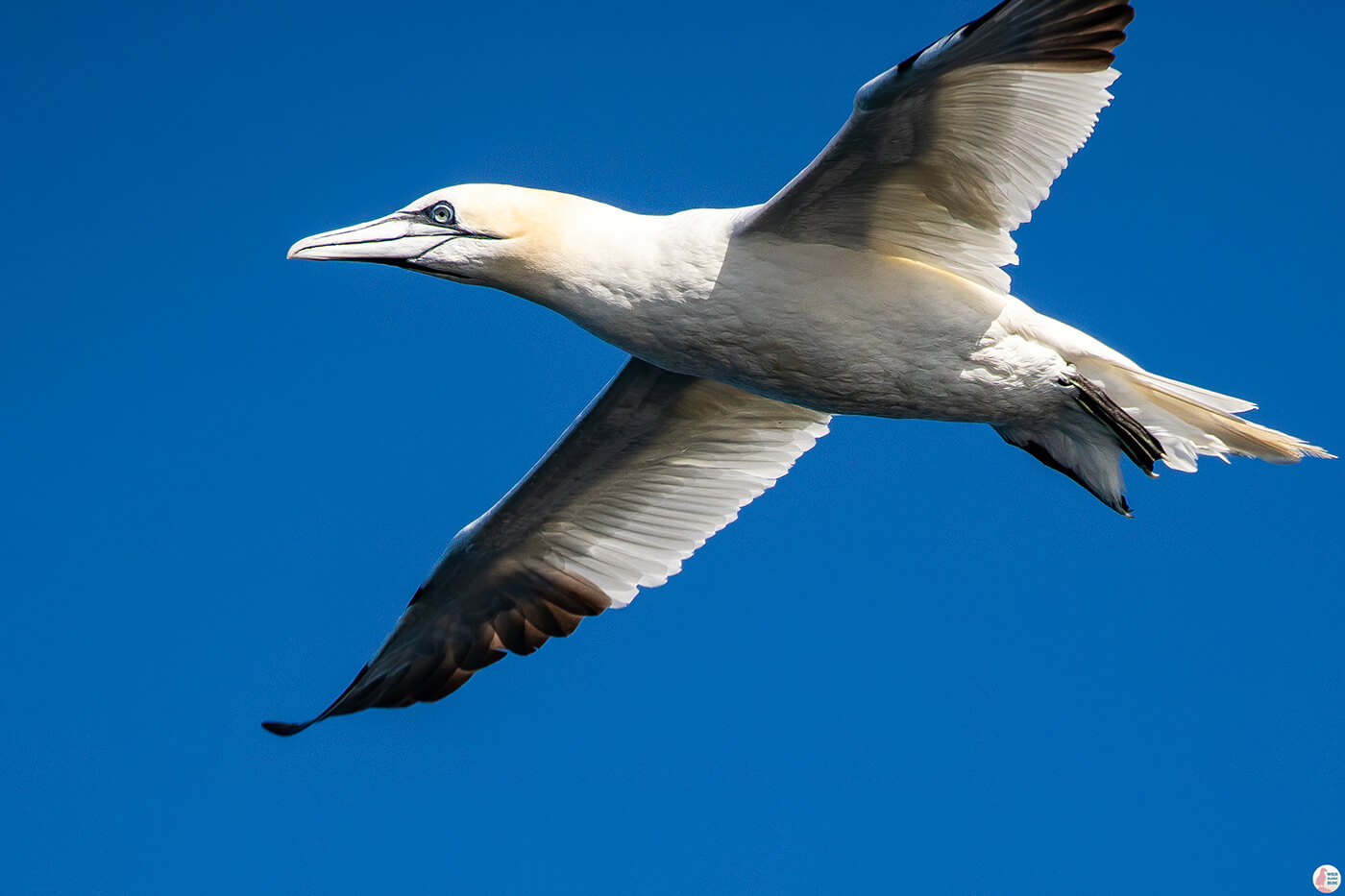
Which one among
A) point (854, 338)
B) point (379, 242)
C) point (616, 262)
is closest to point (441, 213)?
point (379, 242)

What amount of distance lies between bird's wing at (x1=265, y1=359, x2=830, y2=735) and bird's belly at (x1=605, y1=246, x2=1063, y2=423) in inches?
66.6

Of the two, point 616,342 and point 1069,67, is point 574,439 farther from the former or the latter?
point 1069,67

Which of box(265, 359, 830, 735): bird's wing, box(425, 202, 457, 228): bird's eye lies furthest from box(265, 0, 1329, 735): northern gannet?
box(265, 359, 830, 735): bird's wing

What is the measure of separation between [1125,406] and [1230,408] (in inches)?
23.2

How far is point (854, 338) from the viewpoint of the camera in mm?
8117

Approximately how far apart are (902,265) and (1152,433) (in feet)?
5.88

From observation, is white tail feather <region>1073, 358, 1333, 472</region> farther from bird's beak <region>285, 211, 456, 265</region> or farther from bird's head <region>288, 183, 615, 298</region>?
bird's beak <region>285, 211, 456, 265</region>

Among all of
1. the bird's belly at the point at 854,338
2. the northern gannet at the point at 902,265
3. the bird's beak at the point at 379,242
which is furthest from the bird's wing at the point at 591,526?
the bird's beak at the point at 379,242

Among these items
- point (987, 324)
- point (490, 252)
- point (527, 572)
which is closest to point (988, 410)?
point (987, 324)

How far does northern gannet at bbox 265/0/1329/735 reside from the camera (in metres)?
7.40

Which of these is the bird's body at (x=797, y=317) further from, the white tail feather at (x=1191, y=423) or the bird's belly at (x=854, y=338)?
the white tail feather at (x=1191, y=423)

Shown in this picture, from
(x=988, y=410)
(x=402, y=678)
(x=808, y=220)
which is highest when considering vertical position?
(x=808, y=220)

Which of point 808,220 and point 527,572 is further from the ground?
point 808,220

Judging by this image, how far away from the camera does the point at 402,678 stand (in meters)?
10.7
